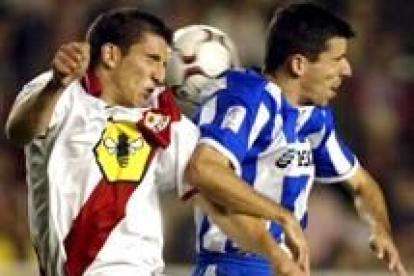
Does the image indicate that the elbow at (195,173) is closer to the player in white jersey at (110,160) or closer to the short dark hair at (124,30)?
the player in white jersey at (110,160)

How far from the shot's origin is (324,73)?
21.9 feet

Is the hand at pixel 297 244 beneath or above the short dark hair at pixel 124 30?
beneath

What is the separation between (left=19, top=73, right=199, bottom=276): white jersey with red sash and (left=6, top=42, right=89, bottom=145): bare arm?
0.11 meters

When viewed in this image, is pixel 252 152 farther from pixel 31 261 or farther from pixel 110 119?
pixel 31 261

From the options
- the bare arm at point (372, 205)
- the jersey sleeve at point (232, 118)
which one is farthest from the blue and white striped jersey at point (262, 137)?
the bare arm at point (372, 205)

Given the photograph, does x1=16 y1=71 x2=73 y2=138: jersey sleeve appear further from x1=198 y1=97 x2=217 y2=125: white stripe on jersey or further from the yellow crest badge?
x1=198 y1=97 x2=217 y2=125: white stripe on jersey

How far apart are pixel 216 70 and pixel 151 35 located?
2.23 feet

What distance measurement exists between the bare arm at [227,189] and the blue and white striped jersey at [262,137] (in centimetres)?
10

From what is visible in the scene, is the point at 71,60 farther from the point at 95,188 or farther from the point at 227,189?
the point at 227,189

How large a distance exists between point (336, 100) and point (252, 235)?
4668mm

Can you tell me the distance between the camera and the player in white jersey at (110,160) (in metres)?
5.93

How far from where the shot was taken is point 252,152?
6.48 m

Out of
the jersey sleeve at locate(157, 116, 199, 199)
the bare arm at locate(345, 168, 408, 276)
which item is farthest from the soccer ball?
the bare arm at locate(345, 168, 408, 276)

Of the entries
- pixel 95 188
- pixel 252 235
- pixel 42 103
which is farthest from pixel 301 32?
pixel 42 103
